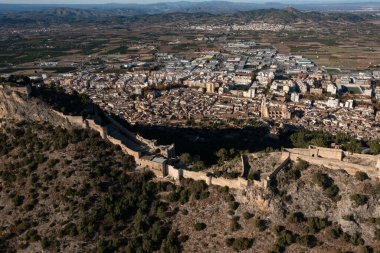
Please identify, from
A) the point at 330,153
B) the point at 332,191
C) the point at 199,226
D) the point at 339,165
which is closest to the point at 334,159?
the point at 339,165

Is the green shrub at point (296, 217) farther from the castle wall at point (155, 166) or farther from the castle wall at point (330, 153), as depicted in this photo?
the castle wall at point (155, 166)

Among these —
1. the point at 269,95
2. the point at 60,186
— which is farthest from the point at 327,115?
the point at 60,186

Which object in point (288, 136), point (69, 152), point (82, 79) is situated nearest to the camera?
point (69, 152)

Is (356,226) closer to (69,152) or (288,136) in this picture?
(69,152)

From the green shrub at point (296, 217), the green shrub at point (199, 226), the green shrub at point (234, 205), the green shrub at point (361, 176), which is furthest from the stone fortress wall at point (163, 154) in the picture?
the green shrub at point (199, 226)

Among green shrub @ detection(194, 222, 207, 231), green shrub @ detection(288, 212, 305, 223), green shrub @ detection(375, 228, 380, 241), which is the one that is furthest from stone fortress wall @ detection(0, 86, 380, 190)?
green shrub @ detection(375, 228, 380, 241)

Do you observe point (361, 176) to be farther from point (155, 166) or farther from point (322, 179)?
point (155, 166)

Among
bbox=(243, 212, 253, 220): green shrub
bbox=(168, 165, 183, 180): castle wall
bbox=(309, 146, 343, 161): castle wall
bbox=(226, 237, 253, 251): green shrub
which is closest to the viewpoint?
bbox=(226, 237, 253, 251): green shrub

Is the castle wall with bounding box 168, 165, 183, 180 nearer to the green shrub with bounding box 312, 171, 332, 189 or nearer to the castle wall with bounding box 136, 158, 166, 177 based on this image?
the castle wall with bounding box 136, 158, 166, 177
